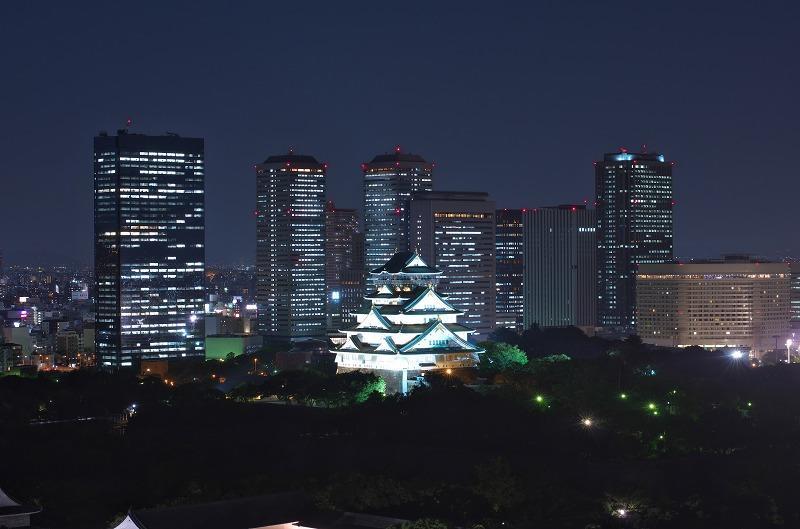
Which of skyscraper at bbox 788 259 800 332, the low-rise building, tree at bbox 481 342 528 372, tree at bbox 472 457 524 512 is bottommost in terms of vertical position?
tree at bbox 472 457 524 512

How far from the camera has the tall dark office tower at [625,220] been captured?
124 meters

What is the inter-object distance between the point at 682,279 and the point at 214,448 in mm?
64438

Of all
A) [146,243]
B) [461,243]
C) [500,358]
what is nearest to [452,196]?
[461,243]

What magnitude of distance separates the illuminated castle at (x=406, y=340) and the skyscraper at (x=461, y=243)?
4968cm

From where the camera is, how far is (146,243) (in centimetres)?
9256

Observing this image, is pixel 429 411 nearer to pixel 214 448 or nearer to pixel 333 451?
pixel 333 451

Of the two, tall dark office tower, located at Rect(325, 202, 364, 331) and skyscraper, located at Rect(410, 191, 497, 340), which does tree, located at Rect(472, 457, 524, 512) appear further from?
tall dark office tower, located at Rect(325, 202, 364, 331)

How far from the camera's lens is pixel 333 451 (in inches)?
1692

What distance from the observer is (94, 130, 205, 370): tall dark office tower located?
90.9m

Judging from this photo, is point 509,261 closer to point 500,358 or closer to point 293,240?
point 293,240

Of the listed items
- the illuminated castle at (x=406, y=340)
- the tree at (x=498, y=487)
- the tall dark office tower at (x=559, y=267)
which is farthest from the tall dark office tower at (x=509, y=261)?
the tree at (x=498, y=487)

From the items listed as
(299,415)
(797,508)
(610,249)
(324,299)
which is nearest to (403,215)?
(324,299)

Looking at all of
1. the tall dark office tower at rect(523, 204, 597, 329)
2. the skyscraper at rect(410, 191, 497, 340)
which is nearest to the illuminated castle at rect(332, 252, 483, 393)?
the skyscraper at rect(410, 191, 497, 340)

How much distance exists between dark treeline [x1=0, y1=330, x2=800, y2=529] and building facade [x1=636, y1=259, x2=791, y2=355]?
47903mm
